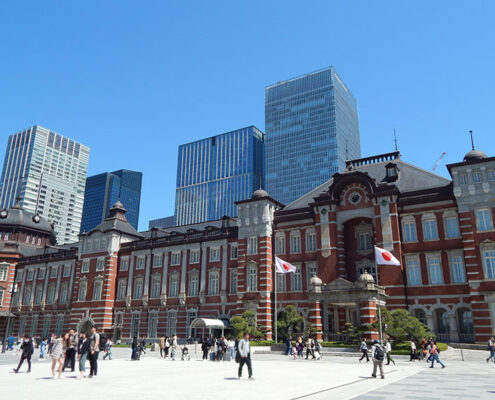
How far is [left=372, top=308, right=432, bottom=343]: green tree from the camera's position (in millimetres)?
31453

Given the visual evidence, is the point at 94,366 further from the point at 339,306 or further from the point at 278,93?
the point at 278,93

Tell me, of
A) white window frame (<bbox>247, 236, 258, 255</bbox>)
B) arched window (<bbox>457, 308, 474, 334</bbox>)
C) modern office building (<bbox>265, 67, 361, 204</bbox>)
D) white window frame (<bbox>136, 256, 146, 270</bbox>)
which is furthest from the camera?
modern office building (<bbox>265, 67, 361, 204</bbox>)

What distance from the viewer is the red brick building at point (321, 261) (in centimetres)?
3691

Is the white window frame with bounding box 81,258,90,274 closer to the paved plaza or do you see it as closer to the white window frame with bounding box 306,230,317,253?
the white window frame with bounding box 306,230,317,253

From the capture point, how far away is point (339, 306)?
4019 cm

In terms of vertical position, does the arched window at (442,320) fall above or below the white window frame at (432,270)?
below

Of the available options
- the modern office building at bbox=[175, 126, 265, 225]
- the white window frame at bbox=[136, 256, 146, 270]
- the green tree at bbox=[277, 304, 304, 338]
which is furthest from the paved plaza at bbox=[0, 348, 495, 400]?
the modern office building at bbox=[175, 126, 265, 225]

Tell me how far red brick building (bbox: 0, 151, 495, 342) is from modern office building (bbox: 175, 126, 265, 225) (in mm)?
117132

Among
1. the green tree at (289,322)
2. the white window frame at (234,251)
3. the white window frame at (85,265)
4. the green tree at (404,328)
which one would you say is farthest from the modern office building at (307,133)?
the green tree at (404,328)

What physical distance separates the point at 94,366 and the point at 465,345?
29492mm

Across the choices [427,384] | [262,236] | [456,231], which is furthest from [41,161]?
[427,384]

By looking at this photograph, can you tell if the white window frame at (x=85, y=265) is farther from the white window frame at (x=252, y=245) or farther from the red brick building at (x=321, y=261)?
the white window frame at (x=252, y=245)

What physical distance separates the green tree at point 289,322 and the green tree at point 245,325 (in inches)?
87.4

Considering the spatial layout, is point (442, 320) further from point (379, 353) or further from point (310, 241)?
point (379, 353)
